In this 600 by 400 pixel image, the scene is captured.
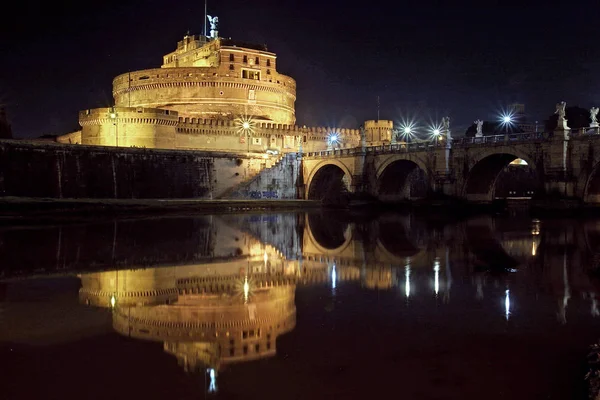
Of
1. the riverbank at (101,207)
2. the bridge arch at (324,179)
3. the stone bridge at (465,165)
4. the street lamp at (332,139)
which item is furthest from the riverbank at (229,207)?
the street lamp at (332,139)

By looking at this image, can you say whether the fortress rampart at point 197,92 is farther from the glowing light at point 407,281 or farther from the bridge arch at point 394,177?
the glowing light at point 407,281

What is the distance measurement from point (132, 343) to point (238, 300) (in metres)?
3.36

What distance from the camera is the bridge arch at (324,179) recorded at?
58.9m

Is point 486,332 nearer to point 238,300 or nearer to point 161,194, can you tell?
point 238,300

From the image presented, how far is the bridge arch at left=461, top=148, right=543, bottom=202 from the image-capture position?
136 ft

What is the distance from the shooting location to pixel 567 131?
117 ft

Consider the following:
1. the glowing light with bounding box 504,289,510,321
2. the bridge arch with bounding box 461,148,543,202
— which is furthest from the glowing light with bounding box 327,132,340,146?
the glowing light with bounding box 504,289,510,321

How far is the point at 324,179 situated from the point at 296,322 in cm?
5183

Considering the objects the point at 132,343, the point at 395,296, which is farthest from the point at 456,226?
the point at 132,343

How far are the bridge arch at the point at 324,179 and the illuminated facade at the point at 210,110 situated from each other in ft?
21.2

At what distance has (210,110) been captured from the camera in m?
68.7

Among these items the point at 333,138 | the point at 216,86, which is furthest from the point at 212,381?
the point at 333,138

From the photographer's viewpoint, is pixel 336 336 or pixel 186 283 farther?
pixel 186 283

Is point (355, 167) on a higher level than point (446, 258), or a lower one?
higher
